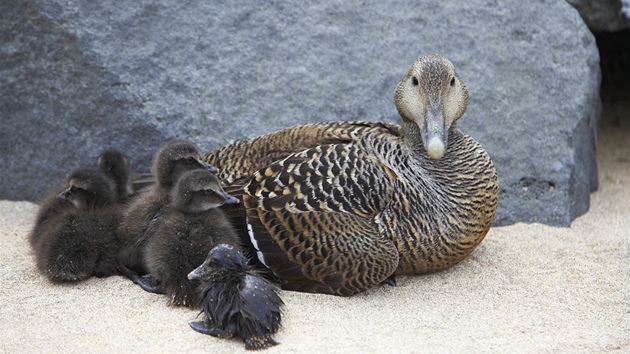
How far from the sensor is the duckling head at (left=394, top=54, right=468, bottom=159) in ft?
16.5

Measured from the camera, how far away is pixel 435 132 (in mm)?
5020

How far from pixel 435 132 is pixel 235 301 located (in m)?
1.60

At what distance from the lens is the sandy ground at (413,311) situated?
423 centimetres

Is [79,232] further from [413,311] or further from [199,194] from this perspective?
[413,311]

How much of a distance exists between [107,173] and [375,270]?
2.00m

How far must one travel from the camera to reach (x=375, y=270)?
187 inches

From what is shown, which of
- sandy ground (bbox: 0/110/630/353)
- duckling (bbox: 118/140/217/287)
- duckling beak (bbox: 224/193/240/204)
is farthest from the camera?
duckling (bbox: 118/140/217/287)

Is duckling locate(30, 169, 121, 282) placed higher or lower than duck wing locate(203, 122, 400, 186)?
lower

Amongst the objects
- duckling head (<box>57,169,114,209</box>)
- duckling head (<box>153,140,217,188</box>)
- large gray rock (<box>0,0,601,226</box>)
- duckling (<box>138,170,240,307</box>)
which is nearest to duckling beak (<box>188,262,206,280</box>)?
duckling (<box>138,170,240,307</box>)

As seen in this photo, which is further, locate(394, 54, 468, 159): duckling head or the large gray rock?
the large gray rock

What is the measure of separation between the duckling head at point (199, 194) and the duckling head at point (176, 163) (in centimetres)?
36

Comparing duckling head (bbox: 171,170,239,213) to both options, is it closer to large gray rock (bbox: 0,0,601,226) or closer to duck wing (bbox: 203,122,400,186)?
duck wing (bbox: 203,122,400,186)

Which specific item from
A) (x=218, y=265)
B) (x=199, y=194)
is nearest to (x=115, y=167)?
(x=199, y=194)

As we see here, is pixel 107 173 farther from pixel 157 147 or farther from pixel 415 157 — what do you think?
pixel 415 157
